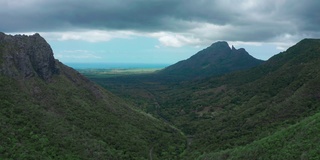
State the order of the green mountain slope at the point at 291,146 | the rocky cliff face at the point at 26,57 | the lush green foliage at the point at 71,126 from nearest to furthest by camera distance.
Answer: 1. the green mountain slope at the point at 291,146
2. the lush green foliage at the point at 71,126
3. the rocky cliff face at the point at 26,57

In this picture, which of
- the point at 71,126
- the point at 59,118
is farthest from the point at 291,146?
the point at 59,118

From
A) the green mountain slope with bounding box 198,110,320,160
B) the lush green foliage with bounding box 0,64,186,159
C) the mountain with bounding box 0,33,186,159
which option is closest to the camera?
the green mountain slope with bounding box 198,110,320,160

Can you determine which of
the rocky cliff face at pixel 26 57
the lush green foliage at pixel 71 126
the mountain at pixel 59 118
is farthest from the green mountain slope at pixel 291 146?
the rocky cliff face at pixel 26 57

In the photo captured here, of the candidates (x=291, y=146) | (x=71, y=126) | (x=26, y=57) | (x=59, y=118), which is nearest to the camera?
(x=291, y=146)

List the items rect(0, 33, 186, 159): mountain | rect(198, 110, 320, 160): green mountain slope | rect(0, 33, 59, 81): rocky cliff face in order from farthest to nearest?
rect(0, 33, 59, 81): rocky cliff face
rect(0, 33, 186, 159): mountain
rect(198, 110, 320, 160): green mountain slope

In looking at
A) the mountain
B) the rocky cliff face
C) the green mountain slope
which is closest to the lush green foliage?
the mountain

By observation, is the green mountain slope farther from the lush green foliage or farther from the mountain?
the mountain

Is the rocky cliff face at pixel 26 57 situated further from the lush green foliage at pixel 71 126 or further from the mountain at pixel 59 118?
the lush green foliage at pixel 71 126

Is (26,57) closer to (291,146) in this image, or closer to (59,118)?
(59,118)
